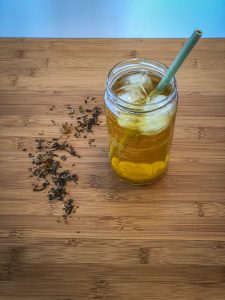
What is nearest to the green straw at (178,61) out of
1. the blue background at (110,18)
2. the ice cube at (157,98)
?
the ice cube at (157,98)

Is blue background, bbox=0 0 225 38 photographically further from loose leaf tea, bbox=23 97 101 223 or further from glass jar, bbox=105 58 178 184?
glass jar, bbox=105 58 178 184

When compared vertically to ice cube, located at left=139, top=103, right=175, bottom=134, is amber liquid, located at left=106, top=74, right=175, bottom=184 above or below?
below

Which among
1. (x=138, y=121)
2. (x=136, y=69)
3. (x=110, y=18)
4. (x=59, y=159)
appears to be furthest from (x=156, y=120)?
(x=110, y=18)

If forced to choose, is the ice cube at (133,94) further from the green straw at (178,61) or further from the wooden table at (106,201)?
the wooden table at (106,201)

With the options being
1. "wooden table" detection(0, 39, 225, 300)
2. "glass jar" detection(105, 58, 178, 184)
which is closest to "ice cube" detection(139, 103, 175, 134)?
"glass jar" detection(105, 58, 178, 184)

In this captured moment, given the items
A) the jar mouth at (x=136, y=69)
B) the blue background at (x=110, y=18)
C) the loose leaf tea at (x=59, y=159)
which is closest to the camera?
the jar mouth at (x=136, y=69)

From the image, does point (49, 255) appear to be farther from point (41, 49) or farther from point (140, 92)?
point (41, 49)

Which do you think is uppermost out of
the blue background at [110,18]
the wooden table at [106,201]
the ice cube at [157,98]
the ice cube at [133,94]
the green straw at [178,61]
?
the green straw at [178,61]

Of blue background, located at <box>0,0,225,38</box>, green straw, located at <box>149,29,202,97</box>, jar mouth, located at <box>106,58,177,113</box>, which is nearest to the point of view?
green straw, located at <box>149,29,202,97</box>
